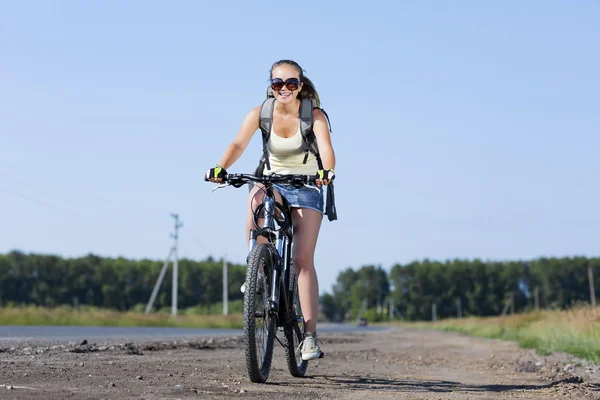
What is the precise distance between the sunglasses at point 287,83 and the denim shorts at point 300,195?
690 millimetres

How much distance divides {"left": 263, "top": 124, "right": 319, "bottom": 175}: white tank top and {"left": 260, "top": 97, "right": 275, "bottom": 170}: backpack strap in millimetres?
36

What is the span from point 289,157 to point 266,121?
304 millimetres

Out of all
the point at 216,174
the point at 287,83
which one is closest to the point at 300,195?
the point at 216,174

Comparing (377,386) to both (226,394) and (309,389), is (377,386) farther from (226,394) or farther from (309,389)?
(226,394)

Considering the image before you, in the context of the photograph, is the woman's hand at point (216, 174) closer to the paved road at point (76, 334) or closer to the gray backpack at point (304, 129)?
the gray backpack at point (304, 129)

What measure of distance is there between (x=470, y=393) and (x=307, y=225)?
161 centimetres

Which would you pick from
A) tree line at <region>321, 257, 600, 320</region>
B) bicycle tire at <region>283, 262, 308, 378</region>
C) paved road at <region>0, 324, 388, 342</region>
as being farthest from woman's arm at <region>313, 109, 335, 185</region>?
tree line at <region>321, 257, 600, 320</region>

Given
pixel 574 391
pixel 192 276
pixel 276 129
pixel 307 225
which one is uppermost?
pixel 192 276

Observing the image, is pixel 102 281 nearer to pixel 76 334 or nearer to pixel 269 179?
pixel 76 334

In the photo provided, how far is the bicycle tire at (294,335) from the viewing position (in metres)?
6.20

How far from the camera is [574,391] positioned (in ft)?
20.0

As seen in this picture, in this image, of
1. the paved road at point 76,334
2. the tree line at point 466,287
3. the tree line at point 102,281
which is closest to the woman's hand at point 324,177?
the paved road at point 76,334

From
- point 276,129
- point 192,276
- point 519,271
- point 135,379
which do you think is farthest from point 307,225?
point 519,271

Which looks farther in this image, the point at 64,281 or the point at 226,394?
the point at 64,281
